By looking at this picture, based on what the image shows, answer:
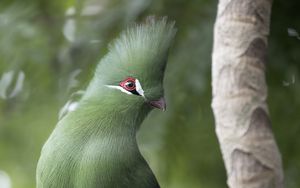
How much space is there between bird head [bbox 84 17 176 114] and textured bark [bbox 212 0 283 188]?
0.40ft

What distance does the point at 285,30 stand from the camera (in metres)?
1.55

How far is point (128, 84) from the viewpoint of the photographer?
30.9 inches

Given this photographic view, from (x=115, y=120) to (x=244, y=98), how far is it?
0.66 feet

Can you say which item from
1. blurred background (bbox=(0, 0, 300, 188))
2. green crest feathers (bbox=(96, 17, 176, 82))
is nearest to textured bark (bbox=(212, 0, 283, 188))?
green crest feathers (bbox=(96, 17, 176, 82))

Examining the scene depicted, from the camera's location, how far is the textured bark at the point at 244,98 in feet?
2.87

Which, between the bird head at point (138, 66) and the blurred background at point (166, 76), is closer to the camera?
the bird head at point (138, 66)

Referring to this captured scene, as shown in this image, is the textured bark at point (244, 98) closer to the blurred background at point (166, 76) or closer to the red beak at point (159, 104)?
the red beak at point (159, 104)

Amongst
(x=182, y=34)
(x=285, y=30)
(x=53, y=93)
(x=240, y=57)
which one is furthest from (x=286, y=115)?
(x=240, y=57)

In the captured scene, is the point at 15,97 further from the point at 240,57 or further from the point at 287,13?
the point at 240,57

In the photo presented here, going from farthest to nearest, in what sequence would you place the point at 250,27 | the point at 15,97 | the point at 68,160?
the point at 15,97
the point at 250,27
the point at 68,160

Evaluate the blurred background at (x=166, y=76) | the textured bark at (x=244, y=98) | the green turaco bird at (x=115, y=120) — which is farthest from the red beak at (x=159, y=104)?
the blurred background at (x=166, y=76)

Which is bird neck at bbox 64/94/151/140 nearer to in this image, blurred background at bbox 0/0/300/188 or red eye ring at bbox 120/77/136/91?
red eye ring at bbox 120/77/136/91

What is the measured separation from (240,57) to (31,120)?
81 cm

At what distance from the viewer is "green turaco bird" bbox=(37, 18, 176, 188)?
2.60 feet
